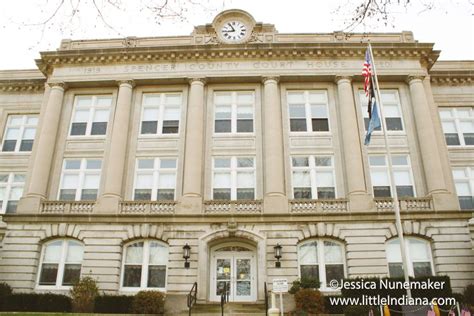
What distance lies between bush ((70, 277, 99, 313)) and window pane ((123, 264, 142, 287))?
202 centimetres

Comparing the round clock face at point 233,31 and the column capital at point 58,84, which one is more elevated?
the round clock face at point 233,31

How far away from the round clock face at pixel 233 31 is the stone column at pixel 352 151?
7.11 m

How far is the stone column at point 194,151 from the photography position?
2203 cm

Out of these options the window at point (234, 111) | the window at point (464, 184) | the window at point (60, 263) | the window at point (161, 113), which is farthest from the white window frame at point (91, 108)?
the window at point (464, 184)

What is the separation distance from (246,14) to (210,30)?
8.83ft

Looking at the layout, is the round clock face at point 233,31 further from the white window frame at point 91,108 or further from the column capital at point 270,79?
the white window frame at point 91,108

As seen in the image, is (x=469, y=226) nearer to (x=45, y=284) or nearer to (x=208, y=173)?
(x=208, y=173)

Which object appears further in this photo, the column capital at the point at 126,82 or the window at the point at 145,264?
the column capital at the point at 126,82

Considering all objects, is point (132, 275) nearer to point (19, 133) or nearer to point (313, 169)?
point (313, 169)

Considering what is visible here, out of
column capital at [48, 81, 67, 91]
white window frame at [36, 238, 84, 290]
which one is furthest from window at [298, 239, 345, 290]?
column capital at [48, 81, 67, 91]

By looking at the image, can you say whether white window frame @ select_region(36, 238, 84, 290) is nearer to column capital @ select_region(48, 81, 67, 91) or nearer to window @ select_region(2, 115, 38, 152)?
window @ select_region(2, 115, 38, 152)

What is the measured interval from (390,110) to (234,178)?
1098 cm

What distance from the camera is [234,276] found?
2138 centimetres

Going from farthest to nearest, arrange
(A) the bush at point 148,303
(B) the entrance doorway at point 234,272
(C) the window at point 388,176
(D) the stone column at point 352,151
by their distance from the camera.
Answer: (C) the window at point 388,176 < (D) the stone column at point 352,151 < (B) the entrance doorway at point 234,272 < (A) the bush at point 148,303
